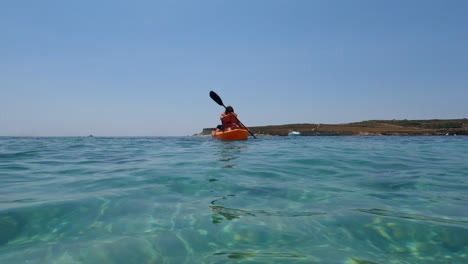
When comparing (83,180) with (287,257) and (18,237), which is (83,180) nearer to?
(18,237)

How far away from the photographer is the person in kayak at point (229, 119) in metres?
22.0

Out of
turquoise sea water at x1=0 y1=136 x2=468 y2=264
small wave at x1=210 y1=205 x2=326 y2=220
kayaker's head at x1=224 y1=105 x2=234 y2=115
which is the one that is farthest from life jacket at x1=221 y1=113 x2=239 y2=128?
small wave at x1=210 y1=205 x2=326 y2=220

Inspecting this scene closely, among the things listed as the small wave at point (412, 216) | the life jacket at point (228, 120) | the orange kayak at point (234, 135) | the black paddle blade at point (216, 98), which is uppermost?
the black paddle blade at point (216, 98)

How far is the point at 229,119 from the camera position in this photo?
73.2 feet

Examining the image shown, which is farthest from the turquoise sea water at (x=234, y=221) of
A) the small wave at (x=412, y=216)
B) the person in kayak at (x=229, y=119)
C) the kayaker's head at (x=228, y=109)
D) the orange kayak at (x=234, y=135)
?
the kayaker's head at (x=228, y=109)

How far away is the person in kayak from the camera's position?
22.0 meters

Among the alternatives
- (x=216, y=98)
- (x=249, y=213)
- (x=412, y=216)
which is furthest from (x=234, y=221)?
(x=216, y=98)

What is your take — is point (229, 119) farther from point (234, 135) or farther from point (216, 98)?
point (216, 98)

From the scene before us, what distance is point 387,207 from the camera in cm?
329

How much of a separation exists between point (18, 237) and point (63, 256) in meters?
0.82

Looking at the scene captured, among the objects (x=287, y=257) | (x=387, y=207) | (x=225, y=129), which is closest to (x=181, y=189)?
(x=287, y=257)

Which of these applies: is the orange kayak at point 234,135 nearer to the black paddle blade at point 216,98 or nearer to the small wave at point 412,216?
the black paddle blade at point 216,98

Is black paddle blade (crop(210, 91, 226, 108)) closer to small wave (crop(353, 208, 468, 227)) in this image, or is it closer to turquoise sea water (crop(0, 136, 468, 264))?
turquoise sea water (crop(0, 136, 468, 264))

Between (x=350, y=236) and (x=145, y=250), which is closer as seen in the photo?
(x=145, y=250)
